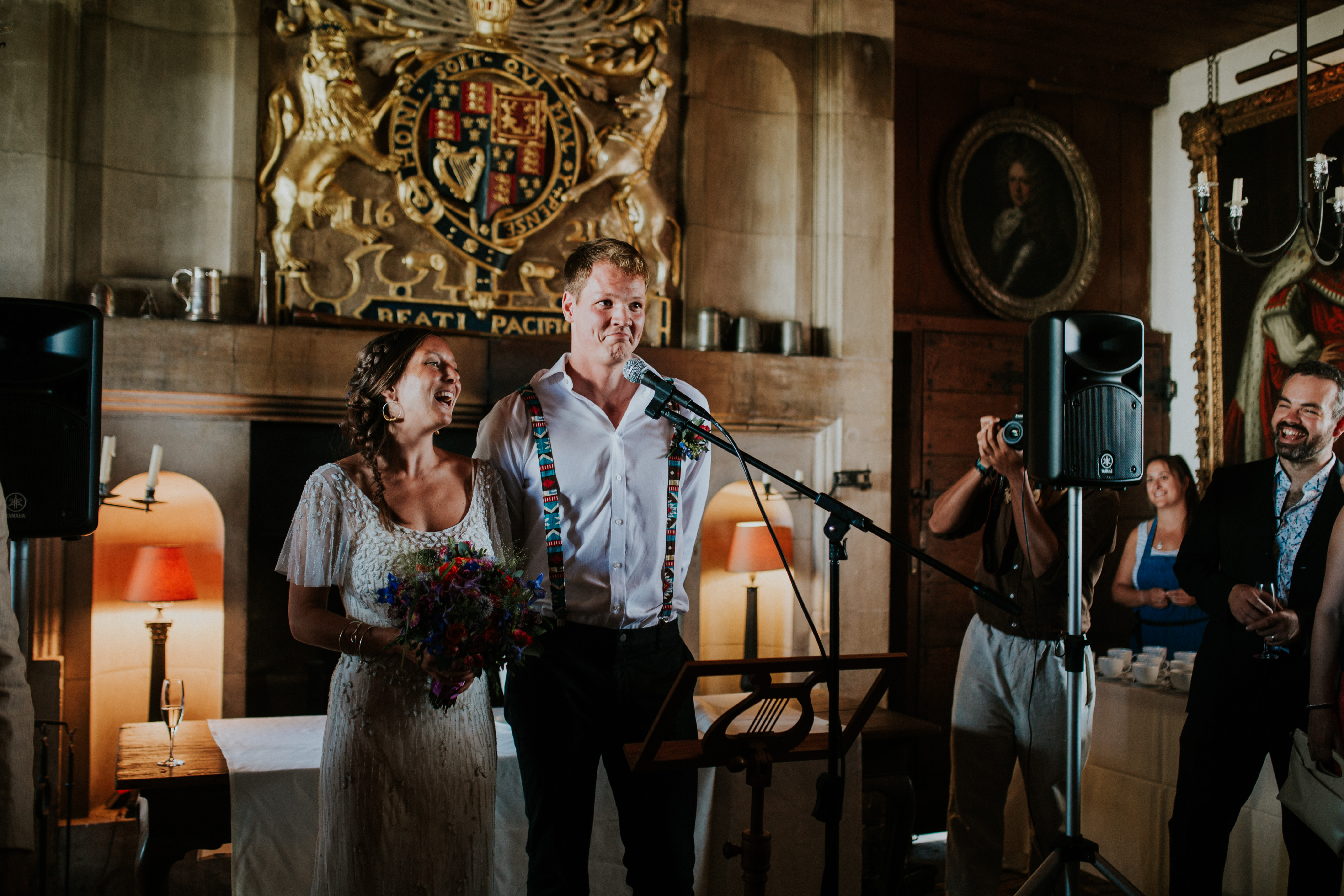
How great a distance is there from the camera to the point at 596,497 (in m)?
A: 2.29

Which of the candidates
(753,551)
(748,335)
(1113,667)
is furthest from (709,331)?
(1113,667)

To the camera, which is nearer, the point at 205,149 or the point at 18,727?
the point at 18,727

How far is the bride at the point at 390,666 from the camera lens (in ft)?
6.62

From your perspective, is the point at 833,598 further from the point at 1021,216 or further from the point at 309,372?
the point at 1021,216

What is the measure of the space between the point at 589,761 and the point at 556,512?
21.9 inches

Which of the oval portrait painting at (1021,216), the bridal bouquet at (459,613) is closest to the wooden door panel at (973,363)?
the oval portrait painting at (1021,216)

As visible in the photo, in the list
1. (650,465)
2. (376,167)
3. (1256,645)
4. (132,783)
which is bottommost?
(132,783)

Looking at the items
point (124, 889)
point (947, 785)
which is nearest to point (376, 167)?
point (124, 889)

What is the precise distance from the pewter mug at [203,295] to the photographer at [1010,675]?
2.92 m

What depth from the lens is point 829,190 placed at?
496 cm

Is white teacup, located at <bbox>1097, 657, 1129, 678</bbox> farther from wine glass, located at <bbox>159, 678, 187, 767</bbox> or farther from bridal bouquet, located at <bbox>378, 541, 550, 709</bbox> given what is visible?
wine glass, located at <bbox>159, 678, 187, 767</bbox>

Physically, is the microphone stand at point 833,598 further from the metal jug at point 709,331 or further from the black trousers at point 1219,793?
the metal jug at point 709,331

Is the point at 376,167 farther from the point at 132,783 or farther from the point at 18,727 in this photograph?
the point at 18,727

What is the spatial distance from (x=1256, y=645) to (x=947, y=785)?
2845 millimetres
